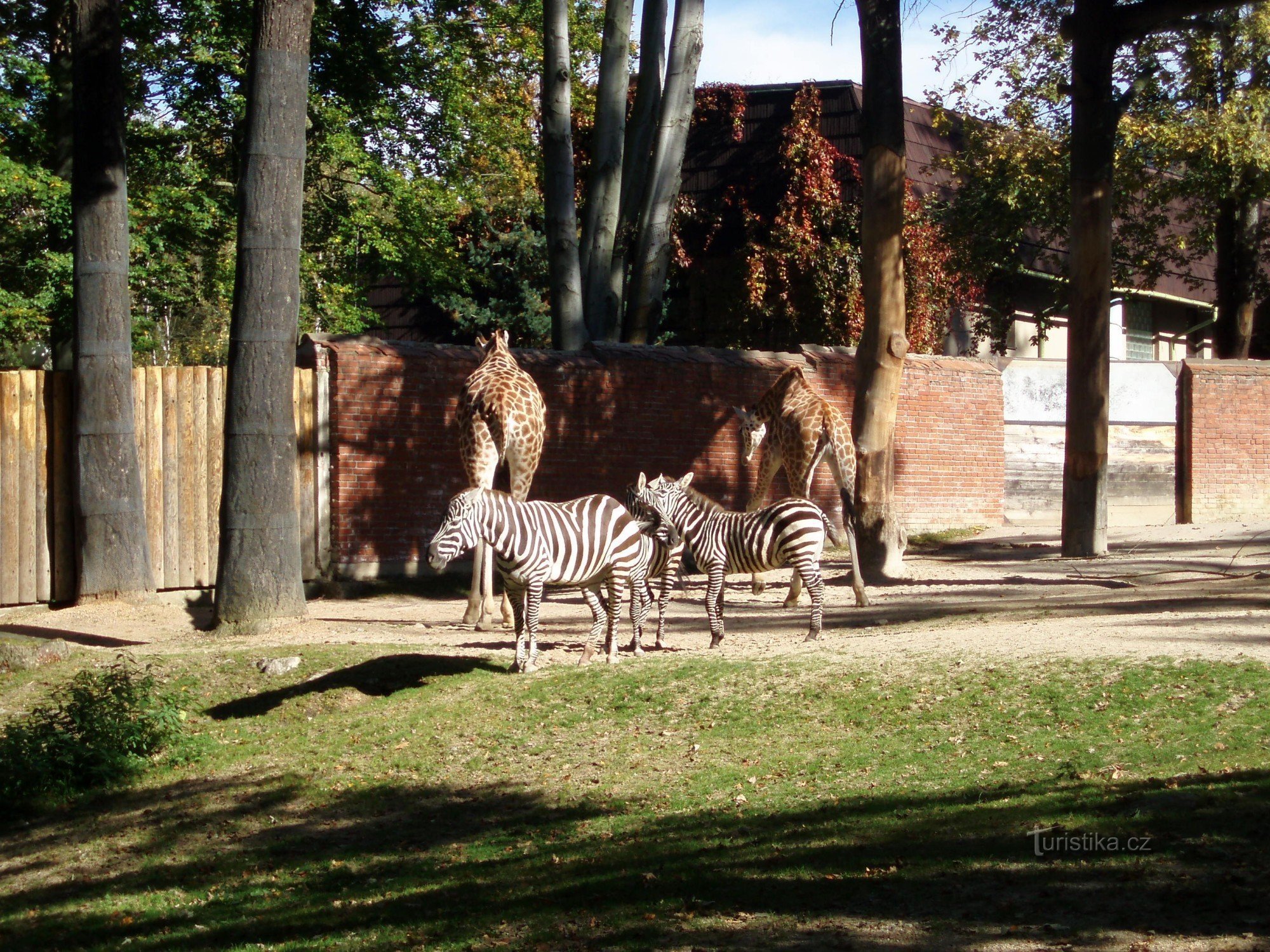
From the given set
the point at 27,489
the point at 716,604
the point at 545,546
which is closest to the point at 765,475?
the point at 716,604

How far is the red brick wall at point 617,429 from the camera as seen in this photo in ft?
54.2

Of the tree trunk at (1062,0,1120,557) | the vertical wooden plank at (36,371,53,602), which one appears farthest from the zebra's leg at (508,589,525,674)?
the tree trunk at (1062,0,1120,557)

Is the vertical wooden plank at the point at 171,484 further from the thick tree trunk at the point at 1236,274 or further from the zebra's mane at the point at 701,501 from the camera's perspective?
the thick tree trunk at the point at 1236,274

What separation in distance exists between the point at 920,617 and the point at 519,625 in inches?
154

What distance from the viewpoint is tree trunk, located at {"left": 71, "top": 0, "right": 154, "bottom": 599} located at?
14156 millimetres

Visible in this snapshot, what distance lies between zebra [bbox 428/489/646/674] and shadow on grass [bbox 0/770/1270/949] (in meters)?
2.30

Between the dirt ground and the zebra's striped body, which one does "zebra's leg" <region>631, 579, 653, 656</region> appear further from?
the dirt ground

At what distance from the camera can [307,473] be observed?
16.2 meters

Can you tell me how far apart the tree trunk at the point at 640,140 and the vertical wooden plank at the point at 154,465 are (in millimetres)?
7972

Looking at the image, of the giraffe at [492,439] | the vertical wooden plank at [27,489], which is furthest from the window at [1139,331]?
the vertical wooden plank at [27,489]

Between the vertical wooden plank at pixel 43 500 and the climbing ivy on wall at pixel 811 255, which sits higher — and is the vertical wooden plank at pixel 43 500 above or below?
below

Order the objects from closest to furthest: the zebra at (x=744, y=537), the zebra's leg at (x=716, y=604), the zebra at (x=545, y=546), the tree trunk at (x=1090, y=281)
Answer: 1. the zebra at (x=545, y=546)
2. the zebra's leg at (x=716, y=604)
3. the zebra at (x=744, y=537)
4. the tree trunk at (x=1090, y=281)

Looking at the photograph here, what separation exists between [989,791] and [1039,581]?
832cm

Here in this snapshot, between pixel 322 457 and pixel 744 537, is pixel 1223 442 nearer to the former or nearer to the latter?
pixel 744 537
